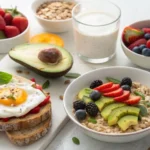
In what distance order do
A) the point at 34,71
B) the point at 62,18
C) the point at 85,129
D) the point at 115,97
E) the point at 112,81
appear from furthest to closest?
the point at 62,18
the point at 34,71
the point at 112,81
the point at 115,97
the point at 85,129

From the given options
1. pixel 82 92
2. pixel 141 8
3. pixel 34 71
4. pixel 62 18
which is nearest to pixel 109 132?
pixel 82 92

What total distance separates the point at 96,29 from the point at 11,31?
0.43 m

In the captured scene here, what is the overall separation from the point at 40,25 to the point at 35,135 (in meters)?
0.83

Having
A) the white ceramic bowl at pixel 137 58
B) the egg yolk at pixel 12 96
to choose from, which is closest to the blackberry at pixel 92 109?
the egg yolk at pixel 12 96

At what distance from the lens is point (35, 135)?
1.57 meters

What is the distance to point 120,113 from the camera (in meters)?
1.53

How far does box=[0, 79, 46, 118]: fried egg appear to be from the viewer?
1.58m

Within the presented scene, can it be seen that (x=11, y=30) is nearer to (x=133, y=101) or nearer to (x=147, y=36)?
(x=147, y=36)

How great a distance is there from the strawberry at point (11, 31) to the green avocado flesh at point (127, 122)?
81 cm

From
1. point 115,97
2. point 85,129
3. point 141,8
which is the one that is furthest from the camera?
point 141,8

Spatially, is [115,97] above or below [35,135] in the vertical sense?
above

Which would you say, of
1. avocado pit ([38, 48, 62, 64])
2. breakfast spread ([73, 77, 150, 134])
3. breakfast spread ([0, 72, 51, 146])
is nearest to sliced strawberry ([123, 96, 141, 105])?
breakfast spread ([73, 77, 150, 134])

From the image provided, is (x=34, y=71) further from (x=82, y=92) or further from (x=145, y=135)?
(x=145, y=135)

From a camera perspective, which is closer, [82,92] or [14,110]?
[14,110]
